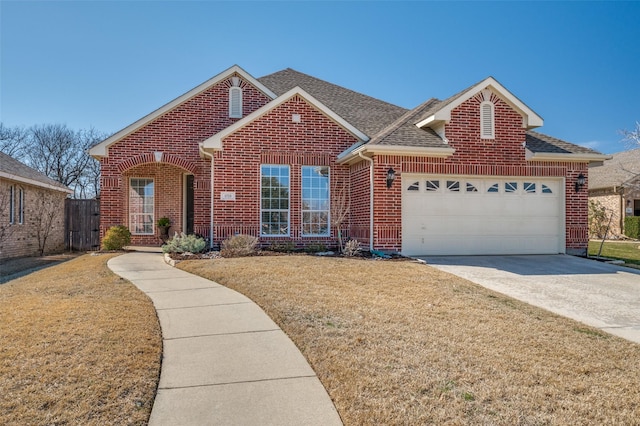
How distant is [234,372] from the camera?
434 cm

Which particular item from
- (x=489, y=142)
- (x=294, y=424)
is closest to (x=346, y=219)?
(x=489, y=142)

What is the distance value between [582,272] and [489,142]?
4.49 metres

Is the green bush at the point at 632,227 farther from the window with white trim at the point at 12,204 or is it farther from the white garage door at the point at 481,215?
the window with white trim at the point at 12,204

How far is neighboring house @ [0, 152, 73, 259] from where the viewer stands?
15.1 metres

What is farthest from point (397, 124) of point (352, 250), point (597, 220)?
point (597, 220)

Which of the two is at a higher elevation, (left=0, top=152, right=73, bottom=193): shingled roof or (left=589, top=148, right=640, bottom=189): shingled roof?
(left=589, top=148, right=640, bottom=189): shingled roof

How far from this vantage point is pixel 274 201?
528 inches

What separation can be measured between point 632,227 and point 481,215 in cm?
1761

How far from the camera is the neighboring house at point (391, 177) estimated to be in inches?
496

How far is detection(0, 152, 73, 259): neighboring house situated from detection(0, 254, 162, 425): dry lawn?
29.8 feet

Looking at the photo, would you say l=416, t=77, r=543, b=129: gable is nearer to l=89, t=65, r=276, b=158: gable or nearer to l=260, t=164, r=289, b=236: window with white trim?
l=260, t=164, r=289, b=236: window with white trim

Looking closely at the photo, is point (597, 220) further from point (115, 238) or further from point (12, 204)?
point (12, 204)

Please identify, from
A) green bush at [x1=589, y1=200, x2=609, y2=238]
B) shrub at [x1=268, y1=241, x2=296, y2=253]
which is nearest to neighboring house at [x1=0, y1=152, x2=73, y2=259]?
shrub at [x1=268, y1=241, x2=296, y2=253]

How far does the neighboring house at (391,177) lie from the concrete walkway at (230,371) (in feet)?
20.1
